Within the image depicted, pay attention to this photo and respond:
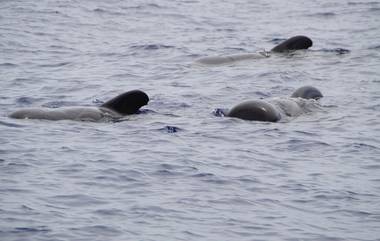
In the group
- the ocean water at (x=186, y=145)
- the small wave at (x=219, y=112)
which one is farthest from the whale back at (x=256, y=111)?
the small wave at (x=219, y=112)

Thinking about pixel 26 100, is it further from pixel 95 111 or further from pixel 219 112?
pixel 219 112

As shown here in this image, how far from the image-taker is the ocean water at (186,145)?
1096 centimetres

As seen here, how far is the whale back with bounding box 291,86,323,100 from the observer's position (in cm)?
1822

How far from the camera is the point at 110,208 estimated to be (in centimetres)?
1125

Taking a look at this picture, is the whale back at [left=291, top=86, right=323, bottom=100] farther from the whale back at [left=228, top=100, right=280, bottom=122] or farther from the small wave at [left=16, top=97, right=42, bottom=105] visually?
the small wave at [left=16, top=97, right=42, bottom=105]

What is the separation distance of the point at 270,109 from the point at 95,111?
309cm

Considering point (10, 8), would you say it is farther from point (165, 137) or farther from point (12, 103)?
point (165, 137)

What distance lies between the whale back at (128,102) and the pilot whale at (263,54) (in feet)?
19.9

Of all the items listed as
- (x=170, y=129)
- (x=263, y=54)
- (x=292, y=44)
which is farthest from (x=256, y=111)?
(x=292, y=44)

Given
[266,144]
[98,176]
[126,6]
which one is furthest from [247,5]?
[98,176]

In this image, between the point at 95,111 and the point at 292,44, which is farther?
the point at 292,44

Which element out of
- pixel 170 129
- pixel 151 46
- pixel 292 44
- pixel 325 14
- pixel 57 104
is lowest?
pixel 170 129

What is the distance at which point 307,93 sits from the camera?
1822 centimetres

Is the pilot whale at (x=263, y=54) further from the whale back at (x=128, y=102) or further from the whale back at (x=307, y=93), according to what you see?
the whale back at (x=128, y=102)
